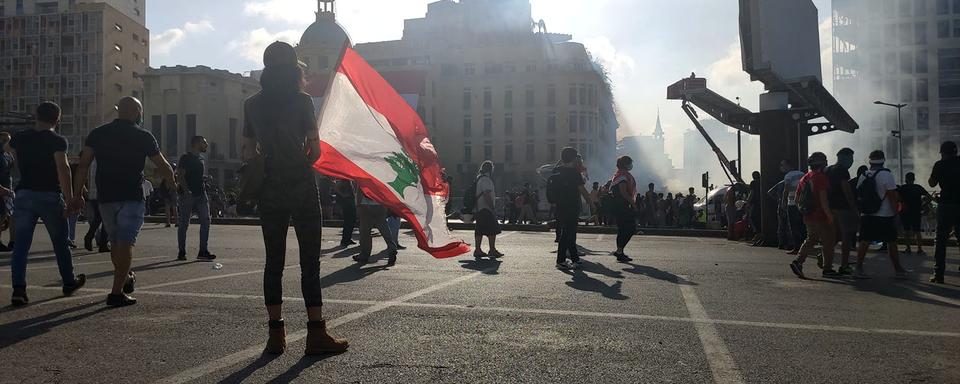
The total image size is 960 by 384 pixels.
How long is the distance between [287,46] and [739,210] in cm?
1684

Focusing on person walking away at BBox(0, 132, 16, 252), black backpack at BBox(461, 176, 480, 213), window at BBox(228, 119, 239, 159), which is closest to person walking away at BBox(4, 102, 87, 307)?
person walking away at BBox(0, 132, 16, 252)

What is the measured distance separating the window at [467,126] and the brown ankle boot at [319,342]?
78.6m

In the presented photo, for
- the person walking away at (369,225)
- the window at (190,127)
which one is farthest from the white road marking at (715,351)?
the window at (190,127)

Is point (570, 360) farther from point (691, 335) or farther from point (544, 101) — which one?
point (544, 101)

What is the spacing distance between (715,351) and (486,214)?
7352mm

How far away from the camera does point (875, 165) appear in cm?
915

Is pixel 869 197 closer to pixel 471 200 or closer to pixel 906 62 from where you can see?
pixel 471 200

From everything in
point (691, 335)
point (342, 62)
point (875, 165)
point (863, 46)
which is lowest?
point (691, 335)

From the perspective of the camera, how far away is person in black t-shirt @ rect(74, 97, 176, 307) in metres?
5.80

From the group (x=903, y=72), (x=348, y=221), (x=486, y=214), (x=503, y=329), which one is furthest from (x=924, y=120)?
(x=503, y=329)

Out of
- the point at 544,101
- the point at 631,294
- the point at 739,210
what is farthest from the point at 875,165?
the point at 544,101

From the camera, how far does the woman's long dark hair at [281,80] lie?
4.32 meters

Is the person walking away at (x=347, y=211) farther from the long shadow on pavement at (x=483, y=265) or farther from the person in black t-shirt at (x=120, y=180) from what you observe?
the person in black t-shirt at (x=120, y=180)

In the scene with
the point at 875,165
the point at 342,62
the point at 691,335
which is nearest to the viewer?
the point at 691,335
